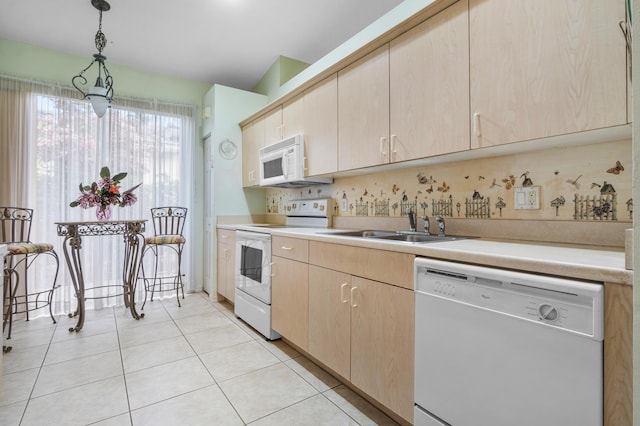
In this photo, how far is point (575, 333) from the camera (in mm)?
869

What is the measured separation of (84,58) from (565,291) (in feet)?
14.8

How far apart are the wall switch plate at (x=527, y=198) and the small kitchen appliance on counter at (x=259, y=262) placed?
1530mm

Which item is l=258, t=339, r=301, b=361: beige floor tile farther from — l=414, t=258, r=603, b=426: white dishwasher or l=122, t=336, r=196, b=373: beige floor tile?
l=414, t=258, r=603, b=426: white dishwasher

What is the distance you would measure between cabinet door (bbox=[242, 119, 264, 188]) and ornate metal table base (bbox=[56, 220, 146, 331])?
121 centimetres

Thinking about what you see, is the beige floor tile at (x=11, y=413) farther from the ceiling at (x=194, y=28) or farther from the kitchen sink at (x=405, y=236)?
the ceiling at (x=194, y=28)

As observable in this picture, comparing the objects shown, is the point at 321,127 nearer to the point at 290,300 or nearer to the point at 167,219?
the point at 290,300

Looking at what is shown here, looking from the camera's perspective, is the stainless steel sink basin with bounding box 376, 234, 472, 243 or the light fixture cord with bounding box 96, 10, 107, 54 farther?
the light fixture cord with bounding box 96, 10, 107, 54

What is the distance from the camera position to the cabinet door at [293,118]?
2.73m

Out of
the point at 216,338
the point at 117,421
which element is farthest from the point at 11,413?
the point at 216,338

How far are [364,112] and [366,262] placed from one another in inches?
41.4

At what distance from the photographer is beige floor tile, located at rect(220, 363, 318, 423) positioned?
5.38ft

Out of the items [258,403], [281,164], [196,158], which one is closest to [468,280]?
[258,403]

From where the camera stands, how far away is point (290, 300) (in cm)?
220

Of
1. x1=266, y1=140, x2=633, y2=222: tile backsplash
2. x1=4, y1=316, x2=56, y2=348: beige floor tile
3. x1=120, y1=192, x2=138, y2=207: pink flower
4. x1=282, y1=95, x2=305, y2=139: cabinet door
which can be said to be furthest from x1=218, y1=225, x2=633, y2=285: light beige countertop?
x1=4, y1=316, x2=56, y2=348: beige floor tile
